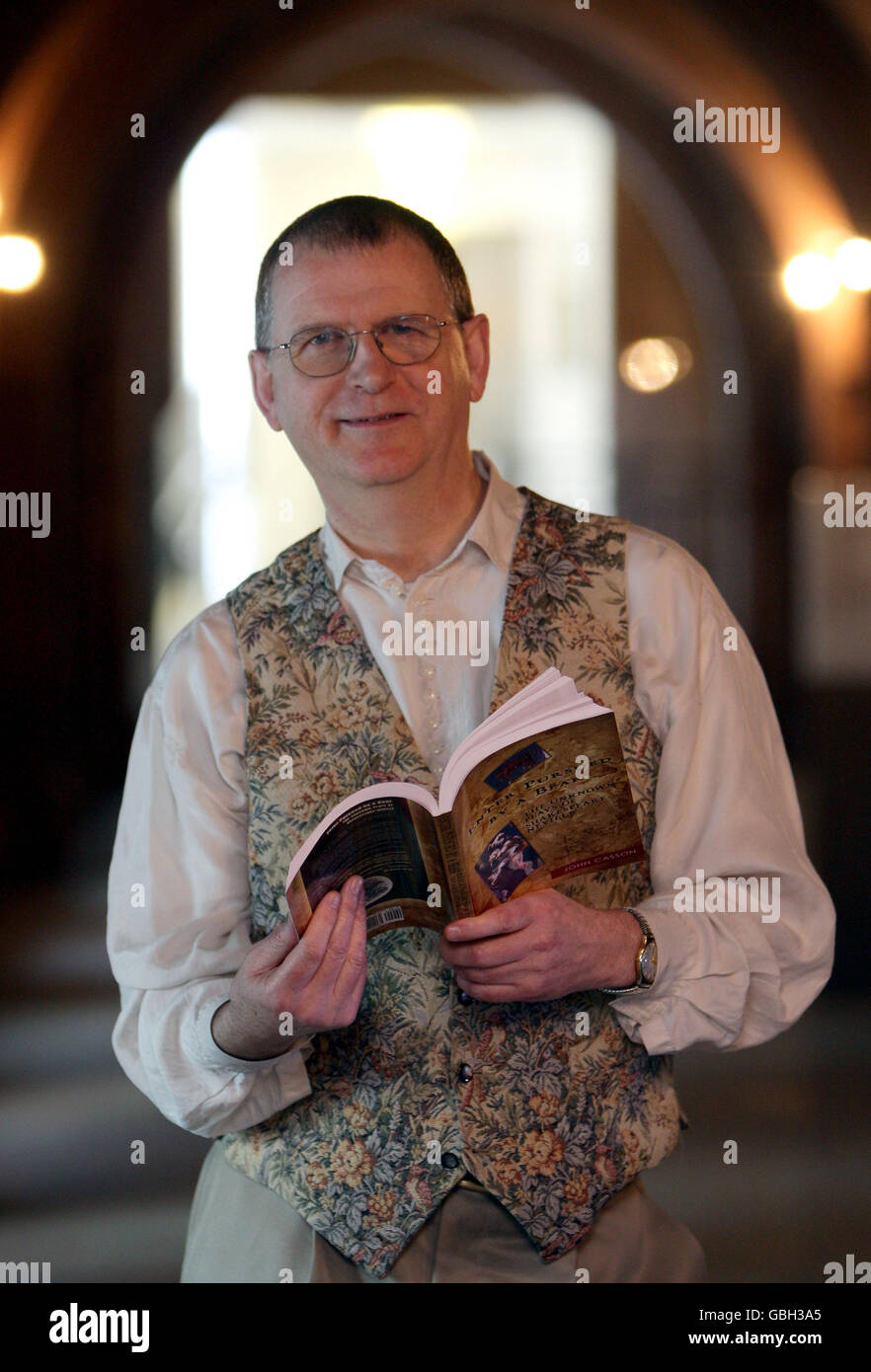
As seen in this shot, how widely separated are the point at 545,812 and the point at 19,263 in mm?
1867

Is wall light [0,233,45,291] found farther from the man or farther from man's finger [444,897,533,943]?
man's finger [444,897,533,943]

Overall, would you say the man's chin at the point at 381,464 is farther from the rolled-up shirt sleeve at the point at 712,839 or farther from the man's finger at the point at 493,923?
the man's finger at the point at 493,923

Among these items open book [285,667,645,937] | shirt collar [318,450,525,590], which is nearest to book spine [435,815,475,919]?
open book [285,667,645,937]

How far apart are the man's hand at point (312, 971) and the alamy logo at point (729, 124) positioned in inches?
76.5

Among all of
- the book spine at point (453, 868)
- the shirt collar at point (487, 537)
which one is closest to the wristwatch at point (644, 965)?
the book spine at point (453, 868)

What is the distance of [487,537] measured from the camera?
5.78 feet

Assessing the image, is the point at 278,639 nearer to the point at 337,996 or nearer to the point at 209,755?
the point at 209,755

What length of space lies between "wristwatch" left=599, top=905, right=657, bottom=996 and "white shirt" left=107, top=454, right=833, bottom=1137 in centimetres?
1

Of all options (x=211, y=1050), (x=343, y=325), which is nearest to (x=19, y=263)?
(x=343, y=325)

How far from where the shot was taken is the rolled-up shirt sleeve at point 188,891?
163cm

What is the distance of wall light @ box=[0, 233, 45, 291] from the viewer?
2652mm

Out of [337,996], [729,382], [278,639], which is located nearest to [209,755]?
[278,639]
